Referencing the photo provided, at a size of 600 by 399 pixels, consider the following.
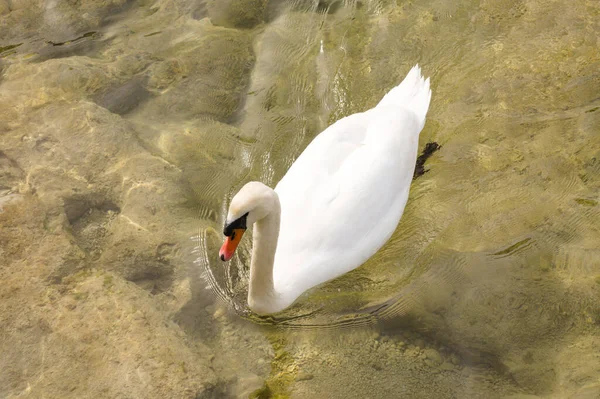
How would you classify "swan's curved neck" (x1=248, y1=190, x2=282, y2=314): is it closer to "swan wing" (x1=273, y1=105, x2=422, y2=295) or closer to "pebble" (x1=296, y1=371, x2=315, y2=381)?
"swan wing" (x1=273, y1=105, x2=422, y2=295)

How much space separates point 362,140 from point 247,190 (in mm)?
1505

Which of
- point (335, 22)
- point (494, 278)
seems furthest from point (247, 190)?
point (335, 22)

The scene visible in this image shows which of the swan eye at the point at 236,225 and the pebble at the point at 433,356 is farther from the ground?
the swan eye at the point at 236,225

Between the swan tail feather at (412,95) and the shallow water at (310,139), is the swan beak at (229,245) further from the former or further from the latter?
the swan tail feather at (412,95)

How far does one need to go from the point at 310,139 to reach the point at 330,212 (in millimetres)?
1430

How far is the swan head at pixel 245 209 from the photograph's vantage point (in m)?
3.59

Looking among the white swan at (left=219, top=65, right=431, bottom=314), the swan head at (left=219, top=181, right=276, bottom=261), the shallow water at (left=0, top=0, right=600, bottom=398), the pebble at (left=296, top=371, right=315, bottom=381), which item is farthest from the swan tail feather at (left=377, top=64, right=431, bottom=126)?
the pebble at (left=296, top=371, right=315, bottom=381)

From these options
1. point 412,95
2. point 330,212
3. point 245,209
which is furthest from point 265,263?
point 412,95

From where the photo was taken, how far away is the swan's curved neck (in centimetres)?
382

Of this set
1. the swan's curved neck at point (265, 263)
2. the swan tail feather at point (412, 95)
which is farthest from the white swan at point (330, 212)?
the swan tail feather at point (412, 95)

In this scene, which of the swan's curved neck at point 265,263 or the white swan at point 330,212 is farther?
the white swan at point 330,212

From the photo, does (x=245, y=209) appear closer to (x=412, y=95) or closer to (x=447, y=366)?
(x=447, y=366)

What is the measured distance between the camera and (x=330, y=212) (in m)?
4.32

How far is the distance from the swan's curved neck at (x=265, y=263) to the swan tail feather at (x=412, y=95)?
6.87 ft
